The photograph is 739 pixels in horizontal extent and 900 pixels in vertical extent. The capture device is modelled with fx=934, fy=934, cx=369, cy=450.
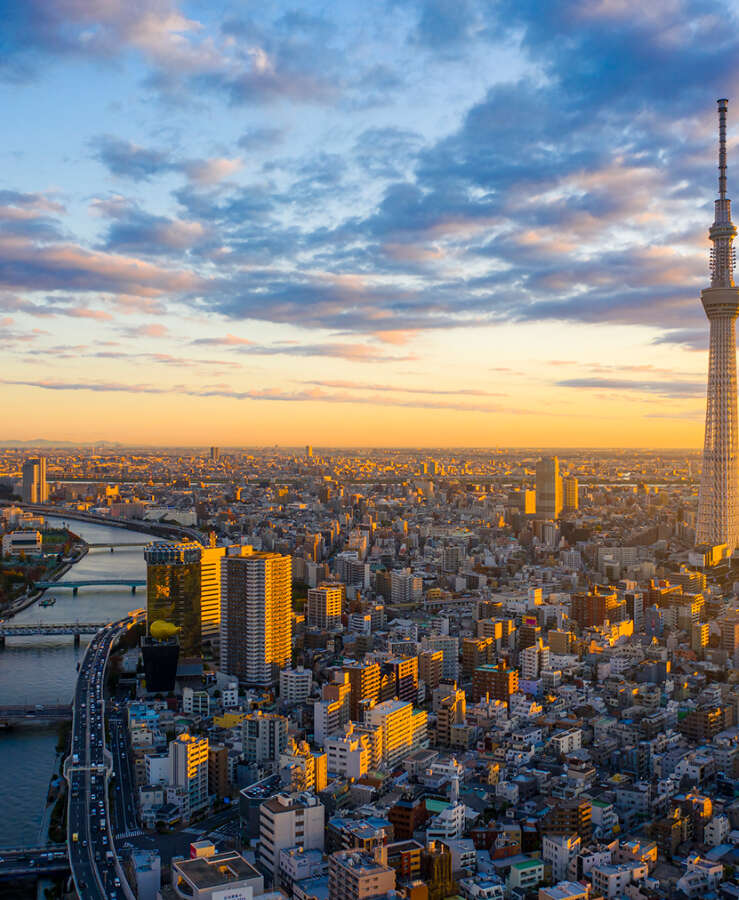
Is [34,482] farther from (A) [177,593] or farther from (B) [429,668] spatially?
(B) [429,668]

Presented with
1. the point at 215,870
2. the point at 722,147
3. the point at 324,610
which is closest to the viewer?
the point at 215,870

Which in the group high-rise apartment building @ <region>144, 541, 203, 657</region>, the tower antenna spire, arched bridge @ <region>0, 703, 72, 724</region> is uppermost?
the tower antenna spire

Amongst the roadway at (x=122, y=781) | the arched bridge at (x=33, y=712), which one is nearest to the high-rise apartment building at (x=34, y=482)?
the arched bridge at (x=33, y=712)

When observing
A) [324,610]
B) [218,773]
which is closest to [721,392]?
[324,610]

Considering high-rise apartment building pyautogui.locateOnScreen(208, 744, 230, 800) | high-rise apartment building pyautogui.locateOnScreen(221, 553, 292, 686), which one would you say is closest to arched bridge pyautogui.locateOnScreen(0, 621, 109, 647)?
high-rise apartment building pyautogui.locateOnScreen(221, 553, 292, 686)

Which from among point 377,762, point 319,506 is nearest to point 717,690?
point 377,762

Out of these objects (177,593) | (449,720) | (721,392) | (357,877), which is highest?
(721,392)

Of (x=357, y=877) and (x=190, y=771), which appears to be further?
(x=190, y=771)

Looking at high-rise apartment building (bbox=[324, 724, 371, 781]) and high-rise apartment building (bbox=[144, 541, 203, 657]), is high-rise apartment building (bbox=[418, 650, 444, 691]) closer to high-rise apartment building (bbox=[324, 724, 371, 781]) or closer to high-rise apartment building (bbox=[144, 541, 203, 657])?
high-rise apartment building (bbox=[324, 724, 371, 781])

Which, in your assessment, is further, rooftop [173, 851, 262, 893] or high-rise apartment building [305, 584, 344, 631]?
high-rise apartment building [305, 584, 344, 631]
